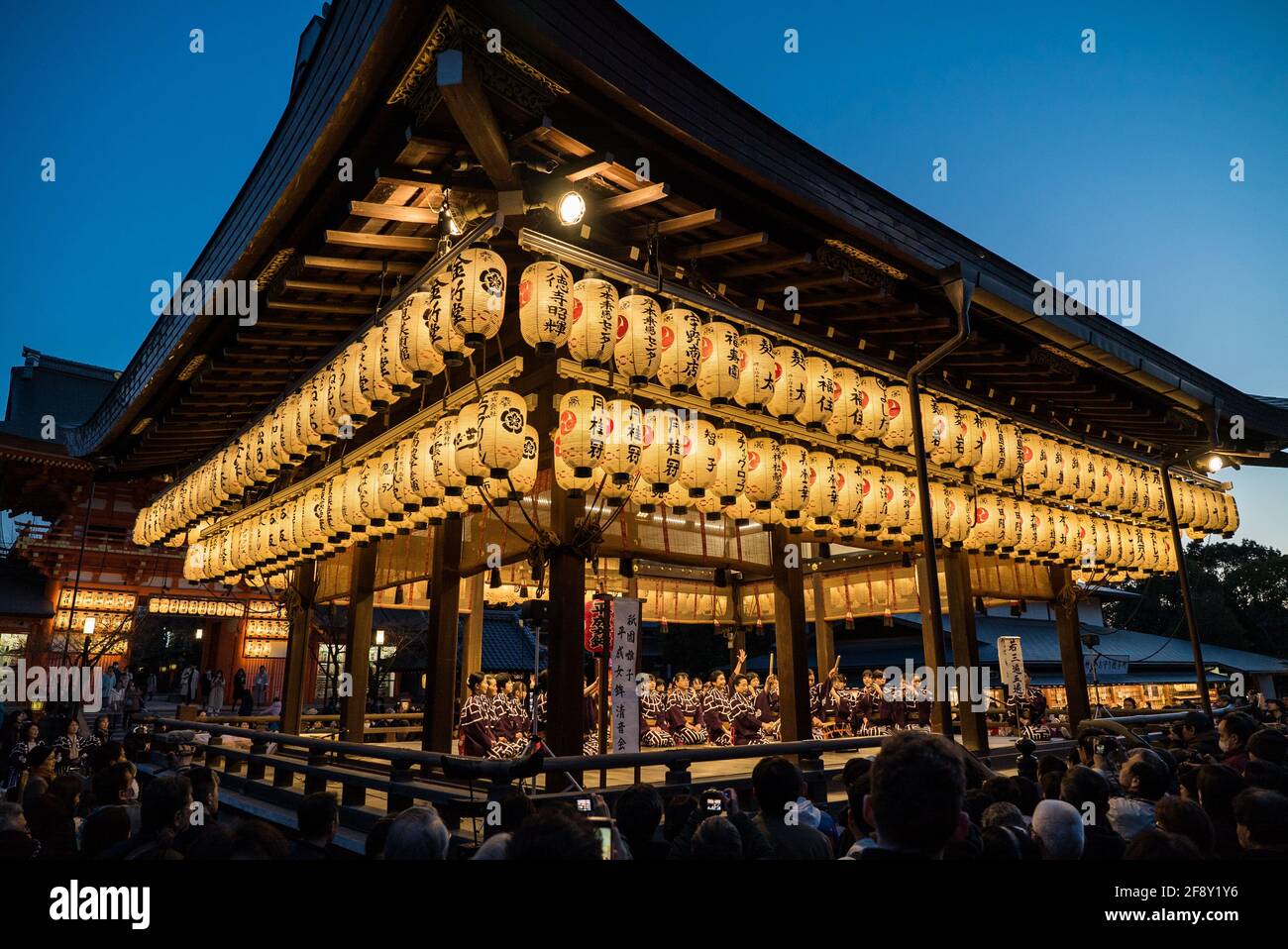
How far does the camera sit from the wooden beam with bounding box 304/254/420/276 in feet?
24.8

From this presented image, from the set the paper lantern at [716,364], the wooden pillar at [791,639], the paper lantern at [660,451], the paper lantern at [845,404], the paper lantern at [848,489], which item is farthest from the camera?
the wooden pillar at [791,639]

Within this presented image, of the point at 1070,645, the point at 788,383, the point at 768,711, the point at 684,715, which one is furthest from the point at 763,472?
the point at 1070,645

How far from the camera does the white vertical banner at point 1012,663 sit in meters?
14.9

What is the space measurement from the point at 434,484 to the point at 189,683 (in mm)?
24995

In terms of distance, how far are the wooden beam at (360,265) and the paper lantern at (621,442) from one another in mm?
2895

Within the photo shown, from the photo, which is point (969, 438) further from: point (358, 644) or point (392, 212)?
point (358, 644)

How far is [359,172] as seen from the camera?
6.56 meters

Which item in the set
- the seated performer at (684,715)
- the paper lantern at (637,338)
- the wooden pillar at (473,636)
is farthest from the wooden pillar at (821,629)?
the paper lantern at (637,338)

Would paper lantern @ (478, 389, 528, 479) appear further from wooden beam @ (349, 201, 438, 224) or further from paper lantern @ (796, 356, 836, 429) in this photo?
paper lantern @ (796, 356, 836, 429)

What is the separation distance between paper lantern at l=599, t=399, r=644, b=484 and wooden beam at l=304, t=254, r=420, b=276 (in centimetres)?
289

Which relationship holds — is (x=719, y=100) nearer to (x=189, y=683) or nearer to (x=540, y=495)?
(x=540, y=495)

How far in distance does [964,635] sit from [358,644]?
969cm

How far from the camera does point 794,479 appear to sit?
30.1 feet

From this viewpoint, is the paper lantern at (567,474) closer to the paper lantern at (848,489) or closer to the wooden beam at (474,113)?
the wooden beam at (474,113)
